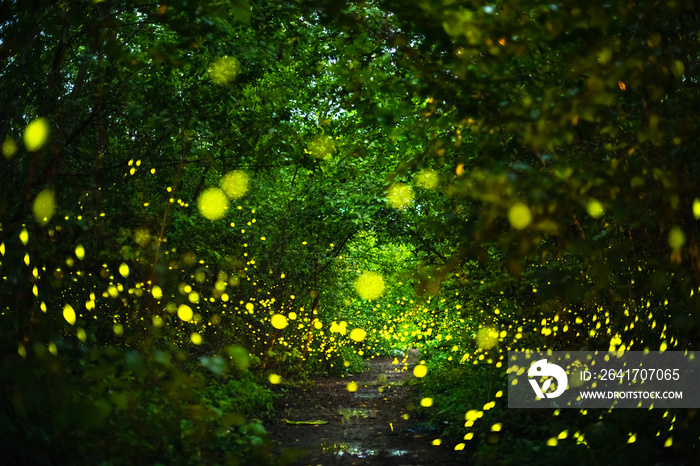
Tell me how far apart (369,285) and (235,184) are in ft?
28.2

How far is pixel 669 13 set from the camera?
298 centimetres

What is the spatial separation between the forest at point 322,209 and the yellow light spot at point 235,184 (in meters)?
0.05

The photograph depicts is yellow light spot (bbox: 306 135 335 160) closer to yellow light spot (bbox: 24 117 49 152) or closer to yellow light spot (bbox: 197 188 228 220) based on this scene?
yellow light spot (bbox: 197 188 228 220)

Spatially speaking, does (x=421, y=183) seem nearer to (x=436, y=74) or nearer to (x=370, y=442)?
(x=370, y=442)

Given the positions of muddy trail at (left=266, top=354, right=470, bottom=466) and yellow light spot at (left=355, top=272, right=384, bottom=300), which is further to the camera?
yellow light spot at (left=355, top=272, right=384, bottom=300)

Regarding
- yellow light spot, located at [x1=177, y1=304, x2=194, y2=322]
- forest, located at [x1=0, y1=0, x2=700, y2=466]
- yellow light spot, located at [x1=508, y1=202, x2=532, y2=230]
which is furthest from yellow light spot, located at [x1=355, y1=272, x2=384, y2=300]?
yellow light spot, located at [x1=508, y1=202, x2=532, y2=230]

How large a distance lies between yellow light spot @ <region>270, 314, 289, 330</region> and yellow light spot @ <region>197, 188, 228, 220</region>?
327 cm

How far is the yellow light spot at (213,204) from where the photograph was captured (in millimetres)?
8852

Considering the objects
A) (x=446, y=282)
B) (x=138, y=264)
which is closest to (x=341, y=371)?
(x=446, y=282)

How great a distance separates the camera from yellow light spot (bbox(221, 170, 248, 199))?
8.96 metres

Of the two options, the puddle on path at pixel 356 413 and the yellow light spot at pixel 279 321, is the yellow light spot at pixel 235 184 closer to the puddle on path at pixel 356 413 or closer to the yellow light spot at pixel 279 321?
the yellow light spot at pixel 279 321

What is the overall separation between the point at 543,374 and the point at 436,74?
4554 millimetres

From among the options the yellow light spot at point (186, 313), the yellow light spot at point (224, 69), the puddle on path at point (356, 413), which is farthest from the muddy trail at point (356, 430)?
the yellow light spot at point (224, 69)

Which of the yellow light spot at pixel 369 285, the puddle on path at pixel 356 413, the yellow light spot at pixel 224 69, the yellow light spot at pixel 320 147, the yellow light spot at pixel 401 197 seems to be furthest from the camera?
the yellow light spot at pixel 369 285
